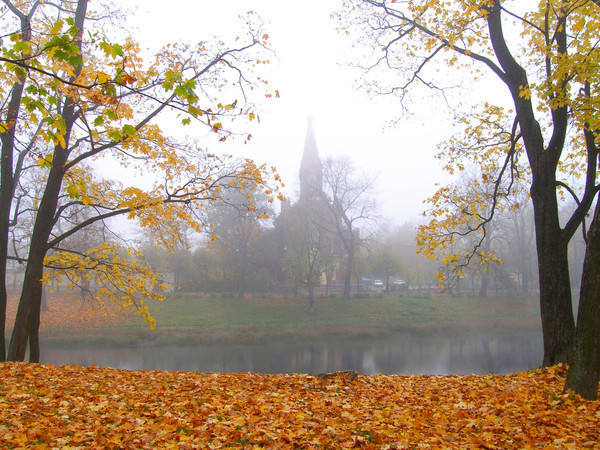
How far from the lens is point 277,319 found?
31469mm

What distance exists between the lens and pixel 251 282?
1516 inches

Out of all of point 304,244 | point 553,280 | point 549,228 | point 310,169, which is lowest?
point 553,280

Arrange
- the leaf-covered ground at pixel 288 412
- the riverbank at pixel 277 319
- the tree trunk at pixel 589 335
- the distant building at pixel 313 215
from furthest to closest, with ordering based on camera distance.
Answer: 1. the distant building at pixel 313 215
2. the riverbank at pixel 277 319
3. the tree trunk at pixel 589 335
4. the leaf-covered ground at pixel 288 412

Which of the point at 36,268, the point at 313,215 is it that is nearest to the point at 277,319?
the point at 313,215

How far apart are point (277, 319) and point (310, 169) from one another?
23217 millimetres

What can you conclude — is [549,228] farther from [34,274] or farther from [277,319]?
[277,319]

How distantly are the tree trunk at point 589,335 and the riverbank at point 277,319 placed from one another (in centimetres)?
2263

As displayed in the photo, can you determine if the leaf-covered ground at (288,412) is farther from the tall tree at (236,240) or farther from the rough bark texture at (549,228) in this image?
the tall tree at (236,240)

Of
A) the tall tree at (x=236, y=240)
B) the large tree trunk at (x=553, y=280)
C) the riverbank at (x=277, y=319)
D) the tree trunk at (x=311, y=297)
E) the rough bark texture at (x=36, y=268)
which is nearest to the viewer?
the large tree trunk at (x=553, y=280)

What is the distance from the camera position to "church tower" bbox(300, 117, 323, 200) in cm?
3941

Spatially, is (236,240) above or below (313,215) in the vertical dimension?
below

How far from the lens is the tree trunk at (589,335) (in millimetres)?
5270

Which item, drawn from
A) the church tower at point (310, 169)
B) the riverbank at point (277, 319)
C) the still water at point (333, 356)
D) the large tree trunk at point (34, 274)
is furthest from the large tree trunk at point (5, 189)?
the church tower at point (310, 169)

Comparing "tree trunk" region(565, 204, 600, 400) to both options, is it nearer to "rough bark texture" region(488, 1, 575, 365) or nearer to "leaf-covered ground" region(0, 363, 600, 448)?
"leaf-covered ground" region(0, 363, 600, 448)
